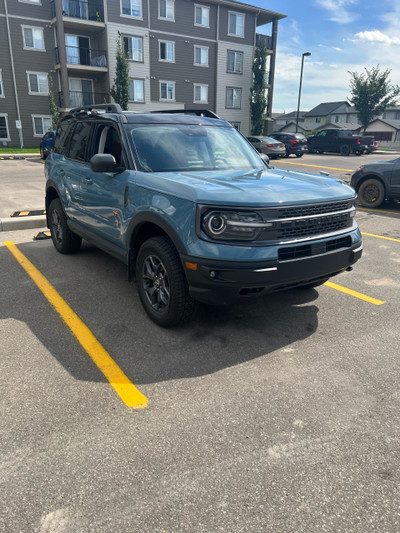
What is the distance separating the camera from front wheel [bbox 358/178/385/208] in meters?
9.69

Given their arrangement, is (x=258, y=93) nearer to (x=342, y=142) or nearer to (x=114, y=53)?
(x=342, y=142)

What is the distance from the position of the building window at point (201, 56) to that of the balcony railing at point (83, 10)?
7892 mm

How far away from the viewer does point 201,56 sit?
108 ft

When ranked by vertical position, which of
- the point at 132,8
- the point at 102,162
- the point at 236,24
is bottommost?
the point at 102,162

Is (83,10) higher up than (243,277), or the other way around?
(83,10)

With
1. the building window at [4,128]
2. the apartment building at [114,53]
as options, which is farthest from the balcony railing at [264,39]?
the building window at [4,128]

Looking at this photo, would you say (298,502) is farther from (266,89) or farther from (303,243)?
(266,89)

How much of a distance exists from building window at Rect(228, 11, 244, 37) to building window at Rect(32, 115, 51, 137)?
16516 mm

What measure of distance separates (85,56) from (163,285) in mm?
Result: 30930

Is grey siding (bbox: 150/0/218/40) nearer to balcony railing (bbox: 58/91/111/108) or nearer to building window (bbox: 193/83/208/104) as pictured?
building window (bbox: 193/83/208/104)

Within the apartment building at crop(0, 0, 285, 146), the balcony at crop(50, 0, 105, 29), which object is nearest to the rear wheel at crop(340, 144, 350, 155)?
the apartment building at crop(0, 0, 285, 146)

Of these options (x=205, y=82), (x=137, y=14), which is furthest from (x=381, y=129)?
(x=137, y=14)

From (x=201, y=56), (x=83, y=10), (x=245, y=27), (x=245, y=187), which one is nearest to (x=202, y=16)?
(x=201, y=56)

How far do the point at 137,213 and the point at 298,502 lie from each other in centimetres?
263
